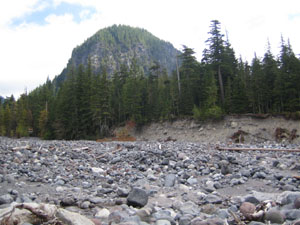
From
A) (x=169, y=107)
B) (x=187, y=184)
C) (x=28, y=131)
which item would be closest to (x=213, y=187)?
(x=187, y=184)

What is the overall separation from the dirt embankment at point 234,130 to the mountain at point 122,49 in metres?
109

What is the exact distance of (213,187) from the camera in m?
5.72

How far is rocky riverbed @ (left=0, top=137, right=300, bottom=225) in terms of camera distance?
364 centimetres

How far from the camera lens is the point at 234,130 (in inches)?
1085

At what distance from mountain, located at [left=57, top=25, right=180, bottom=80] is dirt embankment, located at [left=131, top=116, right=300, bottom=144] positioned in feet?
357

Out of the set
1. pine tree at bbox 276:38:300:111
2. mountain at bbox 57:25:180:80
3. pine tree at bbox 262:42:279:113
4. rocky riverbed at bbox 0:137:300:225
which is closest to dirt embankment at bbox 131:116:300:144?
pine tree at bbox 276:38:300:111

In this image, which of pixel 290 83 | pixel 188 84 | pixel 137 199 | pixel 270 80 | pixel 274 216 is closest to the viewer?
pixel 274 216

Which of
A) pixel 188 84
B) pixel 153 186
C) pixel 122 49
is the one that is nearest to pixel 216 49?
pixel 188 84

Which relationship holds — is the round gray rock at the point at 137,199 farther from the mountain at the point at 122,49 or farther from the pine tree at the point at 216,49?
the mountain at the point at 122,49

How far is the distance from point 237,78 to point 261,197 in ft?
107

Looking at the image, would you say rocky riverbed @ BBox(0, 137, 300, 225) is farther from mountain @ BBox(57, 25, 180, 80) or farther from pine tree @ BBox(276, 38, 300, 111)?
mountain @ BBox(57, 25, 180, 80)

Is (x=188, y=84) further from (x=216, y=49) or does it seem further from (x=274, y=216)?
(x=274, y=216)

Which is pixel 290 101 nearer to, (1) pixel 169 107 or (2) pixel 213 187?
(1) pixel 169 107

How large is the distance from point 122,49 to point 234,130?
5407 inches
